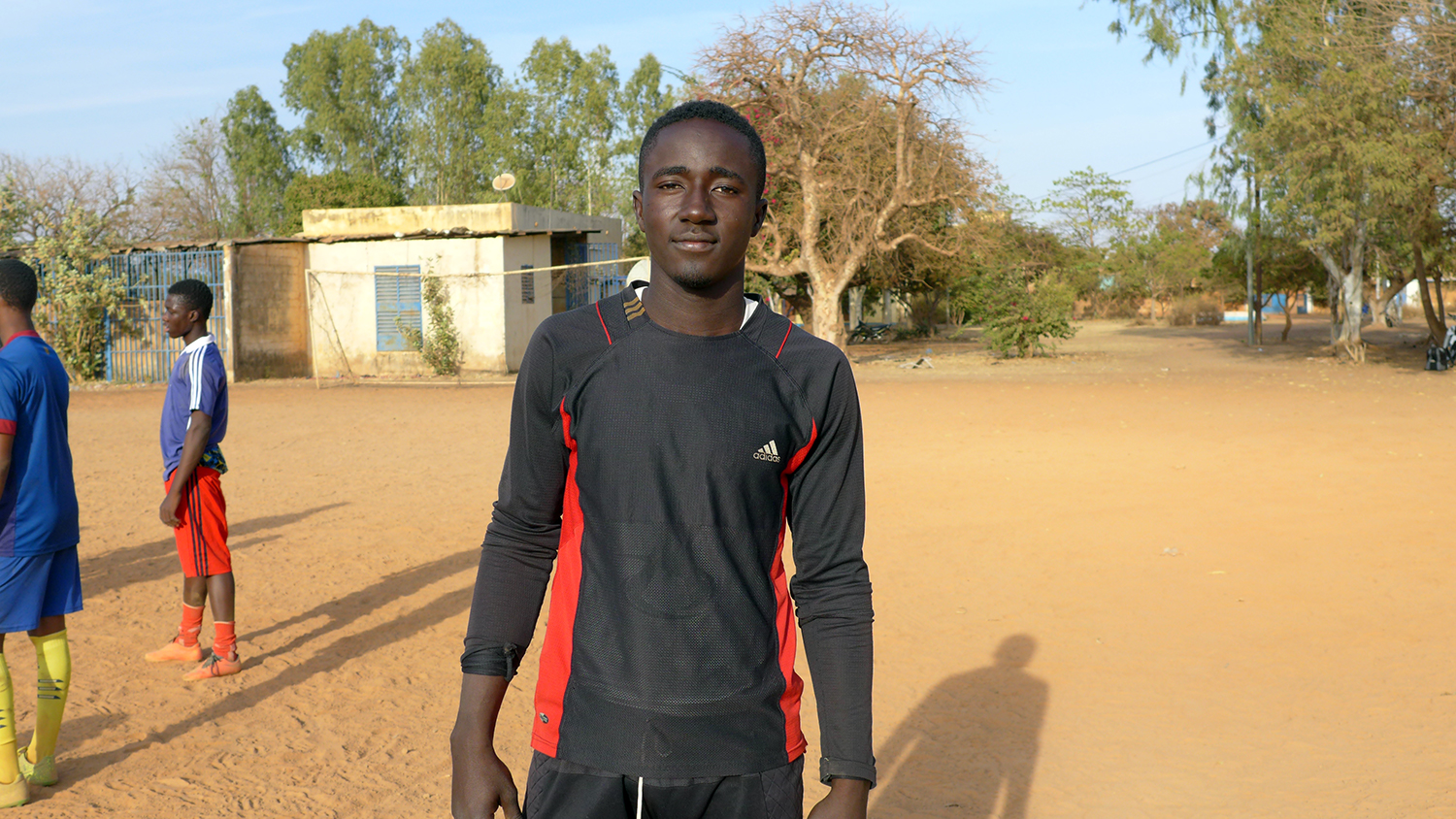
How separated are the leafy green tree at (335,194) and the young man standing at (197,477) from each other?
36.4 meters

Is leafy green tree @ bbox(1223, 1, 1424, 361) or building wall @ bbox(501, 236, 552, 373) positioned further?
building wall @ bbox(501, 236, 552, 373)

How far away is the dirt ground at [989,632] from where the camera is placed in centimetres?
406

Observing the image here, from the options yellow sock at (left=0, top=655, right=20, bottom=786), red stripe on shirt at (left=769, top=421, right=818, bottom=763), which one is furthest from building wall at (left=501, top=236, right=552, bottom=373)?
red stripe on shirt at (left=769, top=421, right=818, bottom=763)

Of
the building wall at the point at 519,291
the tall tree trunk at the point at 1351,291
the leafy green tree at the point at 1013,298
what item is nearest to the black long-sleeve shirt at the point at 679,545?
the building wall at the point at 519,291

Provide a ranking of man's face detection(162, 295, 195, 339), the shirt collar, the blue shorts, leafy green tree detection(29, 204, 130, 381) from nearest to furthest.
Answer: the blue shorts < the shirt collar < man's face detection(162, 295, 195, 339) < leafy green tree detection(29, 204, 130, 381)

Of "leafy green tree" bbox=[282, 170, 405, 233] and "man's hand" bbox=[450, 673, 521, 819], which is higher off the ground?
"leafy green tree" bbox=[282, 170, 405, 233]

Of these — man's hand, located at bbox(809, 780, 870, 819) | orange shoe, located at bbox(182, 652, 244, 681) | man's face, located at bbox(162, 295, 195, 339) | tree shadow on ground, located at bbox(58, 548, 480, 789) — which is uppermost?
man's face, located at bbox(162, 295, 195, 339)

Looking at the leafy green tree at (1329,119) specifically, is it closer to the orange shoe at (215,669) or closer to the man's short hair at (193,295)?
the man's short hair at (193,295)

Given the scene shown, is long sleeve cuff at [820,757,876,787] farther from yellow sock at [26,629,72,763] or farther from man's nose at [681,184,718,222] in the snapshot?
yellow sock at [26,629,72,763]

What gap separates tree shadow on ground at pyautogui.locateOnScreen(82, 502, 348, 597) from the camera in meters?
6.89

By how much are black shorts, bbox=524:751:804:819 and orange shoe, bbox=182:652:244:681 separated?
402 centimetres

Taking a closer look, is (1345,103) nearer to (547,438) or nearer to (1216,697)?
(1216,697)

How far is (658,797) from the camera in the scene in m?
1.69

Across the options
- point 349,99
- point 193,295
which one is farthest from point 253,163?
point 193,295
